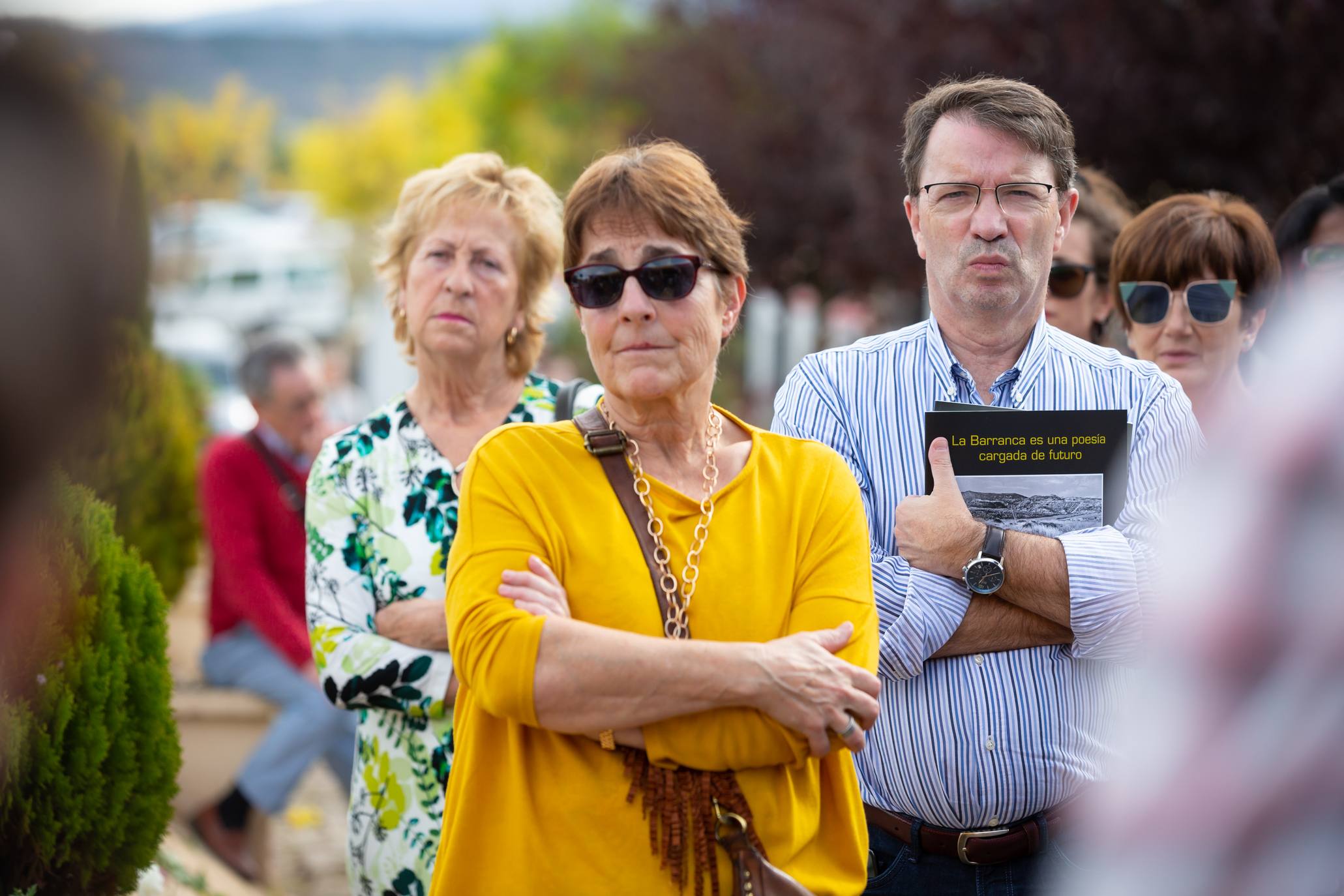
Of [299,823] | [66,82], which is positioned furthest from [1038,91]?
[299,823]

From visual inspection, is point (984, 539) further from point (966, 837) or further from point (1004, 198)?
point (1004, 198)

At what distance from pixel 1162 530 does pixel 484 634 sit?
1.40 m

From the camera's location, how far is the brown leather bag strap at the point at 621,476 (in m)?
2.36

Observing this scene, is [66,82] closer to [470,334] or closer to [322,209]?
[470,334]

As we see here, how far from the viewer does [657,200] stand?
2.48 meters

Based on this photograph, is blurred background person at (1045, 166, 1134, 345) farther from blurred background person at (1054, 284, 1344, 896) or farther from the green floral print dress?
blurred background person at (1054, 284, 1344, 896)

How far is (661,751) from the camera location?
221 centimetres

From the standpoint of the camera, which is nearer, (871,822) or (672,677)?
(672,677)

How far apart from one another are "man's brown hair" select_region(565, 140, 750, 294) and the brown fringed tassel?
3.14 feet

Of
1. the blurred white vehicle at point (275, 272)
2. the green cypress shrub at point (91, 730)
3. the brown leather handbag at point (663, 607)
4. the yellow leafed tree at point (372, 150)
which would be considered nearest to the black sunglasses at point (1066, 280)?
the brown leather handbag at point (663, 607)

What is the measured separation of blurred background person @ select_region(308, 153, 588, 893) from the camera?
3203mm

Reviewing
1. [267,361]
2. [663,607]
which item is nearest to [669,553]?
[663,607]

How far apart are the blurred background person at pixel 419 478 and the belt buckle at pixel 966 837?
1.22 m

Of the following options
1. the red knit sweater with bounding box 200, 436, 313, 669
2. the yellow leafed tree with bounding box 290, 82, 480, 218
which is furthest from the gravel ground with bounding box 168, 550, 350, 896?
the yellow leafed tree with bounding box 290, 82, 480, 218
